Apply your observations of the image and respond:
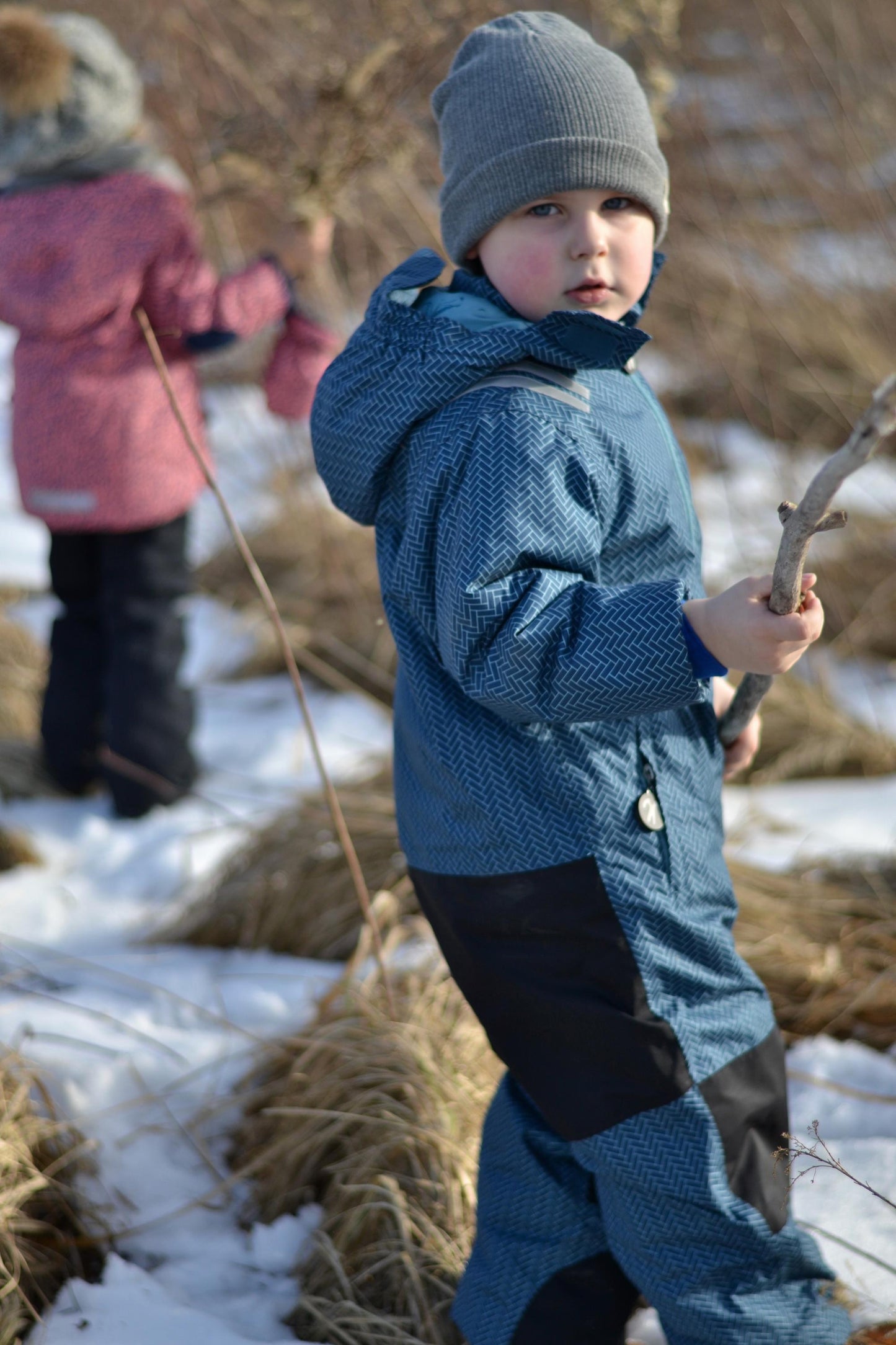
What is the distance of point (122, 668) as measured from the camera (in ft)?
9.87

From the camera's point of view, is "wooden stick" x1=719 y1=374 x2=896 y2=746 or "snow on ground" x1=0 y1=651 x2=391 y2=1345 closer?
"wooden stick" x1=719 y1=374 x2=896 y2=746

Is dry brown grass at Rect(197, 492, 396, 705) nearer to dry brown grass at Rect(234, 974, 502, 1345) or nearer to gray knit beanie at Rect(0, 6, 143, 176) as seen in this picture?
gray knit beanie at Rect(0, 6, 143, 176)

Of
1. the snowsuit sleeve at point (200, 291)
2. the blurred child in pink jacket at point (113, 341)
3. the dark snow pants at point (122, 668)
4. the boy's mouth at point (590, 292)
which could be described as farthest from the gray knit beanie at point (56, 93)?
the boy's mouth at point (590, 292)

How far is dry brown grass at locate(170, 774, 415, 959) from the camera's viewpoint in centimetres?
240

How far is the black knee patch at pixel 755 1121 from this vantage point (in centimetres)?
128

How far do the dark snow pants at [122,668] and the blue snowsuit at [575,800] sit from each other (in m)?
1.73

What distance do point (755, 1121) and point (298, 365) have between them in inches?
77.0

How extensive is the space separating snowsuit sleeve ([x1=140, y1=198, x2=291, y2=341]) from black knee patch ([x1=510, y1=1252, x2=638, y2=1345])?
199 cm

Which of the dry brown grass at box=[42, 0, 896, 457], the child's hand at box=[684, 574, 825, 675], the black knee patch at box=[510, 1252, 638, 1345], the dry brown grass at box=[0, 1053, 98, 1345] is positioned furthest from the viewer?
the dry brown grass at box=[42, 0, 896, 457]

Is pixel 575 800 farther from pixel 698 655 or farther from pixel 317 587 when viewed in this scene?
pixel 317 587

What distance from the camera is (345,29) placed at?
10.3 ft

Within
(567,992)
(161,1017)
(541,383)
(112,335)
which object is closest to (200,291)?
(112,335)

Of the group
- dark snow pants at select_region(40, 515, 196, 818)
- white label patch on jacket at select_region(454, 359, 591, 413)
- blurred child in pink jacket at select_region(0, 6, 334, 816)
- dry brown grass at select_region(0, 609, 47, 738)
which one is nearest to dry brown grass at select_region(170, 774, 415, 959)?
blurred child in pink jacket at select_region(0, 6, 334, 816)

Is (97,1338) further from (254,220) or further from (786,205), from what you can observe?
(786,205)
